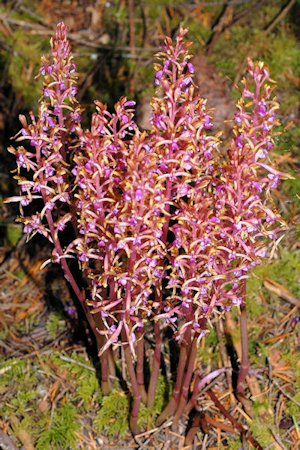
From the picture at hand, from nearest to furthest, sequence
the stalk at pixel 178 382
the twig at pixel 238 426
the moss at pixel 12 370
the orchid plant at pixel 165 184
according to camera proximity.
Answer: the orchid plant at pixel 165 184
the stalk at pixel 178 382
the twig at pixel 238 426
the moss at pixel 12 370

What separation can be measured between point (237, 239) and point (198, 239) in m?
0.18

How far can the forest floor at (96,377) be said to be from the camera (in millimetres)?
3512

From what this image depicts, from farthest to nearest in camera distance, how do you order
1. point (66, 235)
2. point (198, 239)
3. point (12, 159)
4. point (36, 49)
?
point (36, 49) → point (12, 159) → point (66, 235) → point (198, 239)

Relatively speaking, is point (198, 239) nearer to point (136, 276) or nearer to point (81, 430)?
point (136, 276)

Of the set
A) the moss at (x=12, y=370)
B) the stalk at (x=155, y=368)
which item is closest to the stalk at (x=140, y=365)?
the stalk at (x=155, y=368)

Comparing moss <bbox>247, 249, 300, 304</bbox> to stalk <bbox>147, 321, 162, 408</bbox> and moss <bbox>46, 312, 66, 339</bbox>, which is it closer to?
stalk <bbox>147, 321, 162, 408</bbox>

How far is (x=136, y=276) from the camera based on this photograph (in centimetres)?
274

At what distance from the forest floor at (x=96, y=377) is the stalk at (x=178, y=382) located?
0.07 metres

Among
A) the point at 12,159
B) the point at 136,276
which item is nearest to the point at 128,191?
the point at 136,276

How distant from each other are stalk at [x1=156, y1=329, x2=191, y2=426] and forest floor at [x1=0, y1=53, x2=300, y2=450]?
0.22 ft

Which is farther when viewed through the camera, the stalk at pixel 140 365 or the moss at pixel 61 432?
the moss at pixel 61 432

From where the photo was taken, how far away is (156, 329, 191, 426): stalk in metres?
3.11

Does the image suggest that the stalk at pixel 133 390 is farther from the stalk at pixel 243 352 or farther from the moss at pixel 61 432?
the stalk at pixel 243 352

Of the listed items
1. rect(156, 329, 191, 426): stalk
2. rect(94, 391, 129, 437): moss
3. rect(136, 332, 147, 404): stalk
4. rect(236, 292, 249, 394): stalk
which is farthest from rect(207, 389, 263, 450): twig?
rect(94, 391, 129, 437): moss
